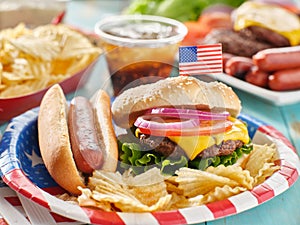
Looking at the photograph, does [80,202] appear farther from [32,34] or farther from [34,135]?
[32,34]

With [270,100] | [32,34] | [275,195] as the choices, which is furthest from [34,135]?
[270,100]

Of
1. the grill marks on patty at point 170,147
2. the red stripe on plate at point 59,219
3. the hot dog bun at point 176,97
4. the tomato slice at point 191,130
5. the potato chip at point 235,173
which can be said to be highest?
the hot dog bun at point 176,97

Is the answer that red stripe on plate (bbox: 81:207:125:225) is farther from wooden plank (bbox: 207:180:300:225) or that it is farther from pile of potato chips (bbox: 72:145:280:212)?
wooden plank (bbox: 207:180:300:225)

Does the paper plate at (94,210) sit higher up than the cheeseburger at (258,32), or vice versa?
the cheeseburger at (258,32)

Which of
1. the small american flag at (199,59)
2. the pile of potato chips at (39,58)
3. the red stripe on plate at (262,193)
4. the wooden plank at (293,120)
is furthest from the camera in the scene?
the pile of potato chips at (39,58)

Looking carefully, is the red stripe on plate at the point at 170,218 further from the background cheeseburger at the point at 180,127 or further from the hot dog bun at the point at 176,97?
the hot dog bun at the point at 176,97

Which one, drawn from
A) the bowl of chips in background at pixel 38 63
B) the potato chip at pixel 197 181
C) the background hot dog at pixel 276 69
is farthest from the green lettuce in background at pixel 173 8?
the potato chip at pixel 197 181

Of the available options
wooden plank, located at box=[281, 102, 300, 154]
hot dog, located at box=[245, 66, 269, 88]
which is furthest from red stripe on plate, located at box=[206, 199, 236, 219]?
hot dog, located at box=[245, 66, 269, 88]
